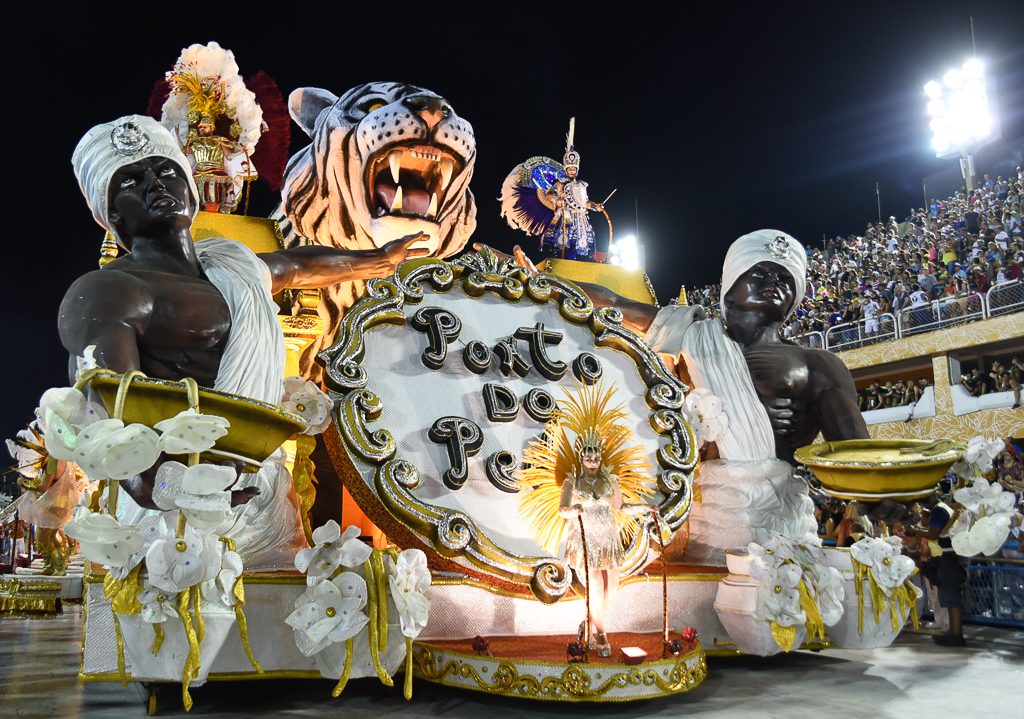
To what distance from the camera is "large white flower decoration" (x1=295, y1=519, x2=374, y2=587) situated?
2465mm

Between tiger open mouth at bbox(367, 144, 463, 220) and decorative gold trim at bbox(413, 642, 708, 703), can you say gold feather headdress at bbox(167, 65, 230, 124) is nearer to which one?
tiger open mouth at bbox(367, 144, 463, 220)

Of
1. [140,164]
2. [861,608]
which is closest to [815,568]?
[861,608]

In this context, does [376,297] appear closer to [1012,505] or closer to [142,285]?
[142,285]

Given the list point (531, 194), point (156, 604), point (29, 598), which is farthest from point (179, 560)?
point (29, 598)

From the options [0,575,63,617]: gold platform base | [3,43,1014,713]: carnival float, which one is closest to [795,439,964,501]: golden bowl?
[3,43,1014,713]: carnival float

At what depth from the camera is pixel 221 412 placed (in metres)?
2.05

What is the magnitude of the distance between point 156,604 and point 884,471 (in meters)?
2.54

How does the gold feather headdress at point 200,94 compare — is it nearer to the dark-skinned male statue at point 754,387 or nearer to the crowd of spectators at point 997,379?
the dark-skinned male statue at point 754,387

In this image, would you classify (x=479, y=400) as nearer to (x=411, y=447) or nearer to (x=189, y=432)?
(x=411, y=447)

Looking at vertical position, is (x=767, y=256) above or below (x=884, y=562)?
above

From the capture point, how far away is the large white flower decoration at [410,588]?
2.46 meters

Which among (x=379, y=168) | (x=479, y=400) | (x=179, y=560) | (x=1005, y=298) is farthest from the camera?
(x=1005, y=298)

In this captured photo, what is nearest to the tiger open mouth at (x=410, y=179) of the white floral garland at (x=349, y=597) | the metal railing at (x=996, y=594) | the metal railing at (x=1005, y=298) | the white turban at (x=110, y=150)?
the white turban at (x=110, y=150)

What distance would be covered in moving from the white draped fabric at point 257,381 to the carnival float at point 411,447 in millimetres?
13
